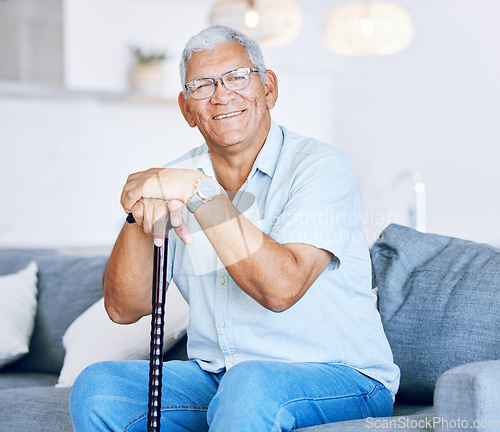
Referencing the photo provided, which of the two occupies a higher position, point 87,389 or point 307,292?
point 307,292

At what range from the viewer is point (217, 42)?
1241 mm

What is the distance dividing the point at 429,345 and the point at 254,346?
411 millimetres

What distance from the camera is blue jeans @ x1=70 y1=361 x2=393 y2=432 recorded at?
967 millimetres

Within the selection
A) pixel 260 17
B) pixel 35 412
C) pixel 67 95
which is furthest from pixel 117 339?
pixel 67 95

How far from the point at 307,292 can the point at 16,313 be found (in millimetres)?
1058

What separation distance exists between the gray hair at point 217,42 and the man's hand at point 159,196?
0.92 ft

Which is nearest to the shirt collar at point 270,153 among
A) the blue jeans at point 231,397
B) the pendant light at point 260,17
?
the blue jeans at point 231,397

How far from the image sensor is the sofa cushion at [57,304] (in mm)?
1900

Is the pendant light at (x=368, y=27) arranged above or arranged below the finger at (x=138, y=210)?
above

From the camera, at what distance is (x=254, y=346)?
1.17 metres

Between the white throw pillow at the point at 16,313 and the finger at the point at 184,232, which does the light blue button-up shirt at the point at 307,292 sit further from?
the white throw pillow at the point at 16,313

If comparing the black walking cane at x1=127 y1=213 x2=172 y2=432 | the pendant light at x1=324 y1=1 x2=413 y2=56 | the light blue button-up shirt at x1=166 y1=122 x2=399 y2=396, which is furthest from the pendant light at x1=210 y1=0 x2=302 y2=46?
the black walking cane at x1=127 y1=213 x2=172 y2=432

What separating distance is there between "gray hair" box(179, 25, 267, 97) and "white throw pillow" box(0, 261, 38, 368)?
0.96 metres

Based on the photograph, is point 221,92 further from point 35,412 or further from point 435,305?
point 35,412
